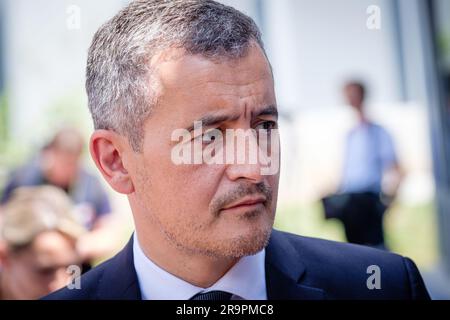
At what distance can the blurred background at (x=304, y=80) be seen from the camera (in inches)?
64.5

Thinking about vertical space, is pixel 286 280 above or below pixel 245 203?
below

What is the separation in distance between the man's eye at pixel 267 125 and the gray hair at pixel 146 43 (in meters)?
0.14

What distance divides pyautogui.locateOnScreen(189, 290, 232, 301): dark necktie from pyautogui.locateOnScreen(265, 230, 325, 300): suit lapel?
0.09 m

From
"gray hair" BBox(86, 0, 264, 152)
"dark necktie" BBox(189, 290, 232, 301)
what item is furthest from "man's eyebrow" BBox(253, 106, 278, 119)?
"dark necktie" BBox(189, 290, 232, 301)

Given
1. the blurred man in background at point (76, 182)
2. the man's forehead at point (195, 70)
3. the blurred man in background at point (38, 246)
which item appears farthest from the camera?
the blurred man in background at point (76, 182)

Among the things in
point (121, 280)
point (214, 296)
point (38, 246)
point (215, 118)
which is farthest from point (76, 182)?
point (215, 118)

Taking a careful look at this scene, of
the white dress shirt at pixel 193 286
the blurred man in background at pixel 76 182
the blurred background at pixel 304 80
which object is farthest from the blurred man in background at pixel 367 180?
the blurred man in background at pixel 76 182

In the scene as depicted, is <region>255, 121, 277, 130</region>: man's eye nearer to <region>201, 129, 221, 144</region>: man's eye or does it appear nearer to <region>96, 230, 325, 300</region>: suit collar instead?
<region>201, 129, 221, 144</region>: man's eye

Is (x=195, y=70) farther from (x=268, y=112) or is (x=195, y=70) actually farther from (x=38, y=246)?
(x=38, y=246)

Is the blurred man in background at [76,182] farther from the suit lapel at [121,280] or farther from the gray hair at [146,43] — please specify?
the gray hair at [146,43]

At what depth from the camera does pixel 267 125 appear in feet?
4.06

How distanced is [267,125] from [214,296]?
0.36 metres

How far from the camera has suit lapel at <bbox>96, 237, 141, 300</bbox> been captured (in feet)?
4.33

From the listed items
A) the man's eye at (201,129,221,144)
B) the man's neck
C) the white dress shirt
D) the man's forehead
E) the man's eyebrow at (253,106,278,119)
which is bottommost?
the white dress shirt
